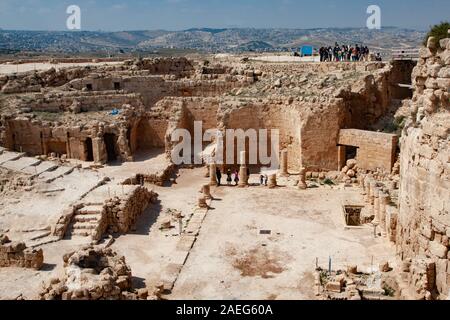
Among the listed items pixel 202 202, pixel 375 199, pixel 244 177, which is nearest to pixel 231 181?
pixel 244 177

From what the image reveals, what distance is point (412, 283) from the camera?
11117 mm

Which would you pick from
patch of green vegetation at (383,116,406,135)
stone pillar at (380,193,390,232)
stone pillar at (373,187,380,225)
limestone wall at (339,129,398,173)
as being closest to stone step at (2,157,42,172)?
limestone wall at (339,129,398,173)

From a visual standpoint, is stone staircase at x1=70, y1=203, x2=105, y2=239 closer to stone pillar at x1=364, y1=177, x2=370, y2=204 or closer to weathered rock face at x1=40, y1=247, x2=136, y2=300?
weathered rock face at x1=40, y1=247, x2=136, y2=300

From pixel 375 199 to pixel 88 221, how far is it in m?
9.55

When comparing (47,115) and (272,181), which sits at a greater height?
(47,115)

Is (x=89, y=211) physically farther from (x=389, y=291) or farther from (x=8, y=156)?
(x=389, y=291)

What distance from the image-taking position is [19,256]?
13156mm

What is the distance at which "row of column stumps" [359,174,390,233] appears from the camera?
16031 millimetres

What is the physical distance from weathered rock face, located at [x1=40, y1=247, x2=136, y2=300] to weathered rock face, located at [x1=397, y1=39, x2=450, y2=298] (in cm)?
654

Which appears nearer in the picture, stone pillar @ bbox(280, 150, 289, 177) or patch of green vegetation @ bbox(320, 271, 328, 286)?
patch of green vegetation @ bbox(320, 271, 328, 286)

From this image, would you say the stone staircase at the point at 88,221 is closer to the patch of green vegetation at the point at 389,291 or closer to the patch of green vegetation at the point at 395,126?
the patch of green vegetation at the point at 389,291

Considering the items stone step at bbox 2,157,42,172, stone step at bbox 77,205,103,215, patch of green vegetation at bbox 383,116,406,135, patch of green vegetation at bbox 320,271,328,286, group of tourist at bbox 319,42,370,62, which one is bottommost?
patch of green vegetation at bbox 320,271,328,286

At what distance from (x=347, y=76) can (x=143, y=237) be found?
14.6 m

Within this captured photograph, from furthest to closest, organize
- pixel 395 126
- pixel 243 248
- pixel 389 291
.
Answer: pixel 395 126
pixel 243 248
pixel 389 291
